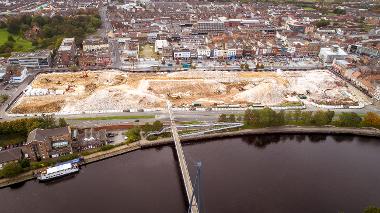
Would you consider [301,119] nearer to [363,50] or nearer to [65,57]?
[363,50]

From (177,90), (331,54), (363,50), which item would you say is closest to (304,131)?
(177,90)

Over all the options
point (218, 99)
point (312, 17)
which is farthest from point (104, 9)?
point (218, 99)

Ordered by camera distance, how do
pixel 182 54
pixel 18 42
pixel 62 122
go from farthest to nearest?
pixel 18 42
pixel 182 54
pixel 62 122

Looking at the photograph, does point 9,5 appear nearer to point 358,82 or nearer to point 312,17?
point 312,17

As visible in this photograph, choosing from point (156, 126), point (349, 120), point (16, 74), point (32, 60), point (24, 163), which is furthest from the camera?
point (32, 60)

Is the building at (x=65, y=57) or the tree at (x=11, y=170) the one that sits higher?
the building at (x=65, y=57)

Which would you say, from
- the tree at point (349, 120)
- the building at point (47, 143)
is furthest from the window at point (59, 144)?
the tree at point (349, 120)

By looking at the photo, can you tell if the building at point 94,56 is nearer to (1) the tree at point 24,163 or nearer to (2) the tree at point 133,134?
(2) the tree at point 133,134
